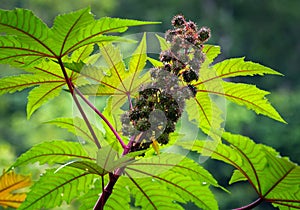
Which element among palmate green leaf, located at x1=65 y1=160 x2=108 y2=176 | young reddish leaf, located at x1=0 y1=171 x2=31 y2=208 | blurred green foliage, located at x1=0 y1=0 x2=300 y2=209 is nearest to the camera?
palmate green leaf, located at x1=65 y1=160 x2=108 y2=176

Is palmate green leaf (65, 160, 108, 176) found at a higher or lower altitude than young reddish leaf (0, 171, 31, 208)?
lower

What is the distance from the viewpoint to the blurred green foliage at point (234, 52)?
929 centimetres

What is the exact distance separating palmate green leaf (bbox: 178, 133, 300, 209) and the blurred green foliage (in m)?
7.72

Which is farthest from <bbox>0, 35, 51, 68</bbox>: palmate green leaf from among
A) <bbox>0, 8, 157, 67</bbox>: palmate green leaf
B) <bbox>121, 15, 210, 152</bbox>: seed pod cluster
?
<bbox>121, 15, 210, 152</bbox>: seed pod cluster

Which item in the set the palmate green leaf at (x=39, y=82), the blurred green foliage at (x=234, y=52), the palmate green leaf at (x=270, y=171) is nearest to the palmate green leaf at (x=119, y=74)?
the palmate green leaf at (x=39, y=82)

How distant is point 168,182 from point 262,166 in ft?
0.38

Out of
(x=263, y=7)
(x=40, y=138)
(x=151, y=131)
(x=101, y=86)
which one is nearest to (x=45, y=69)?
(x=101, y=86)

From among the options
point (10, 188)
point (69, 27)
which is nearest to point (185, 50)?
point (69, 27)

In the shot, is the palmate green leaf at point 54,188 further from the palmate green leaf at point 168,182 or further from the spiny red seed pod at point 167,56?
the spiny red seed pod at point 167,56

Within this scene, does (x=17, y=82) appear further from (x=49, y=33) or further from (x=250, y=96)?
(x=250, y=96)

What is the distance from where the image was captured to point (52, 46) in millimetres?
573

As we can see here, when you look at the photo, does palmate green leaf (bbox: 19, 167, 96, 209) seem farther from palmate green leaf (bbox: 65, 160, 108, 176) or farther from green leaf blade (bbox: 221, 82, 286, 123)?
green leaf blade (bbox: 221, 82, 286, 123)

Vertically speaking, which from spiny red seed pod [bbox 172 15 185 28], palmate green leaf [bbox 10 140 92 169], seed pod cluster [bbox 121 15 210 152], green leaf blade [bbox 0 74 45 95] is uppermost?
spiny red seed pod [bbox 172 15 185 28]

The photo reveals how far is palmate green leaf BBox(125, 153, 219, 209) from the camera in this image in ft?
1.99
